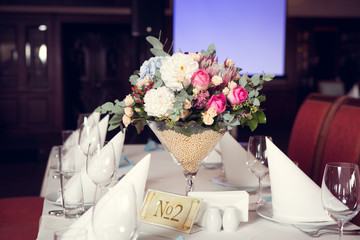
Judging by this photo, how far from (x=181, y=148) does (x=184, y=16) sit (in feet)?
12.8

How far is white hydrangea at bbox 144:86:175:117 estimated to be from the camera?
4.35 feet

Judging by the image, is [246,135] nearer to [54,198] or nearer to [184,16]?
[184,16]

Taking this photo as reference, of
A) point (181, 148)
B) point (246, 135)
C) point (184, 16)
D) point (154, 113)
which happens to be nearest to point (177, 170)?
point (181, 148)

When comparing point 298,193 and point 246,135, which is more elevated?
point 298,193

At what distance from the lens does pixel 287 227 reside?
1.29 metres

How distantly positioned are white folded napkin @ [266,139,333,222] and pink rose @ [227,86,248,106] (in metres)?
Result: 0.19

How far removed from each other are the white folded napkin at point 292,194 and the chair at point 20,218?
3.43 feet

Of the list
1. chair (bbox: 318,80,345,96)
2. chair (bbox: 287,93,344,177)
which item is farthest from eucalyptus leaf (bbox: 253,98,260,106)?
chair (bbox: 318,80,345,96)

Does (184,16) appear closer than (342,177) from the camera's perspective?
No

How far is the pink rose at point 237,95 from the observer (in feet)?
4.40

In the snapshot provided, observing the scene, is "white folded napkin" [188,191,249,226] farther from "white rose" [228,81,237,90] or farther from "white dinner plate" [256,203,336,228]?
"white rose" [228,81,237,90]

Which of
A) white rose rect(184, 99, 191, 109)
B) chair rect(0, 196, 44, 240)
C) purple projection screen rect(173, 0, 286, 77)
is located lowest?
chair rect(0, 196, 44, 240)

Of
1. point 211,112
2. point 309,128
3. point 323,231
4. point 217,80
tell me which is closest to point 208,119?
point 211,112

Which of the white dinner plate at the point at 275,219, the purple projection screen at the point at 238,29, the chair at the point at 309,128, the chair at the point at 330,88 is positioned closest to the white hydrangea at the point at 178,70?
the white dinner plate at the point at 275,219
